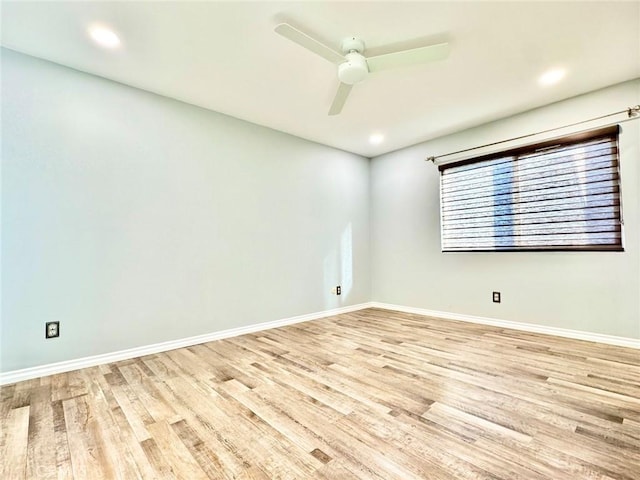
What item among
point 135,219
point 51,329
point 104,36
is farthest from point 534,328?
point 104,36

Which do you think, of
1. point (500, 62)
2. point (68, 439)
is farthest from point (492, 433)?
point (500, 62)

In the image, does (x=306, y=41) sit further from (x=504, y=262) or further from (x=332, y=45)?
(x=504, y=262)

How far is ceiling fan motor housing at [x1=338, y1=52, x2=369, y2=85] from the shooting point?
2033mm

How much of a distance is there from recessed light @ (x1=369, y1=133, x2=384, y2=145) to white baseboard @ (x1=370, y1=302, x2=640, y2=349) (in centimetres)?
236

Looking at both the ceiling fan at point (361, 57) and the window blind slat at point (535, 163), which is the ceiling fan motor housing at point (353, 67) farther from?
the window blind slat at point (535, 163)

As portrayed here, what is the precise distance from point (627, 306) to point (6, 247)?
5.03m

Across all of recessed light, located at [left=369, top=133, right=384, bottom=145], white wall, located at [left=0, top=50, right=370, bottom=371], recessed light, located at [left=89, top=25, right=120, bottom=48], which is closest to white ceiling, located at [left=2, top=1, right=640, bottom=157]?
recessed light, located at [left=89, top=25, right=120, bottom=48]

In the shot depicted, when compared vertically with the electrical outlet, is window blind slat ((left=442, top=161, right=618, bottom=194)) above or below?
above

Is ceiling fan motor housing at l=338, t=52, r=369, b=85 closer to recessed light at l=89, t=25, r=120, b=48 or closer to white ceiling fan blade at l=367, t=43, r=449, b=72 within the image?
white ceiling fan blade at l=367, t=43, r=449, b=72

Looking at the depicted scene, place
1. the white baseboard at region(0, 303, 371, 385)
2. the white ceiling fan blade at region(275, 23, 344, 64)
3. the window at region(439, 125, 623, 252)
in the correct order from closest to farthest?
the white ceiling fan blade at region(275, 23, 344, 64)
the white baseboard at region(0, 303, 371, 385)
the window at region(439, 125, 623, 252)

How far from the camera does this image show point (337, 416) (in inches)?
62.2

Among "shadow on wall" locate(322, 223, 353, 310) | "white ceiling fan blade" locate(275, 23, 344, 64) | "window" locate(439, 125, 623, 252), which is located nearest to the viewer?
"white ceiling fan blade" locate(275, 23, 344, 64)

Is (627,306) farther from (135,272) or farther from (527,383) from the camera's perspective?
(135,272)

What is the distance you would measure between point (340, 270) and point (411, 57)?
285 cm
